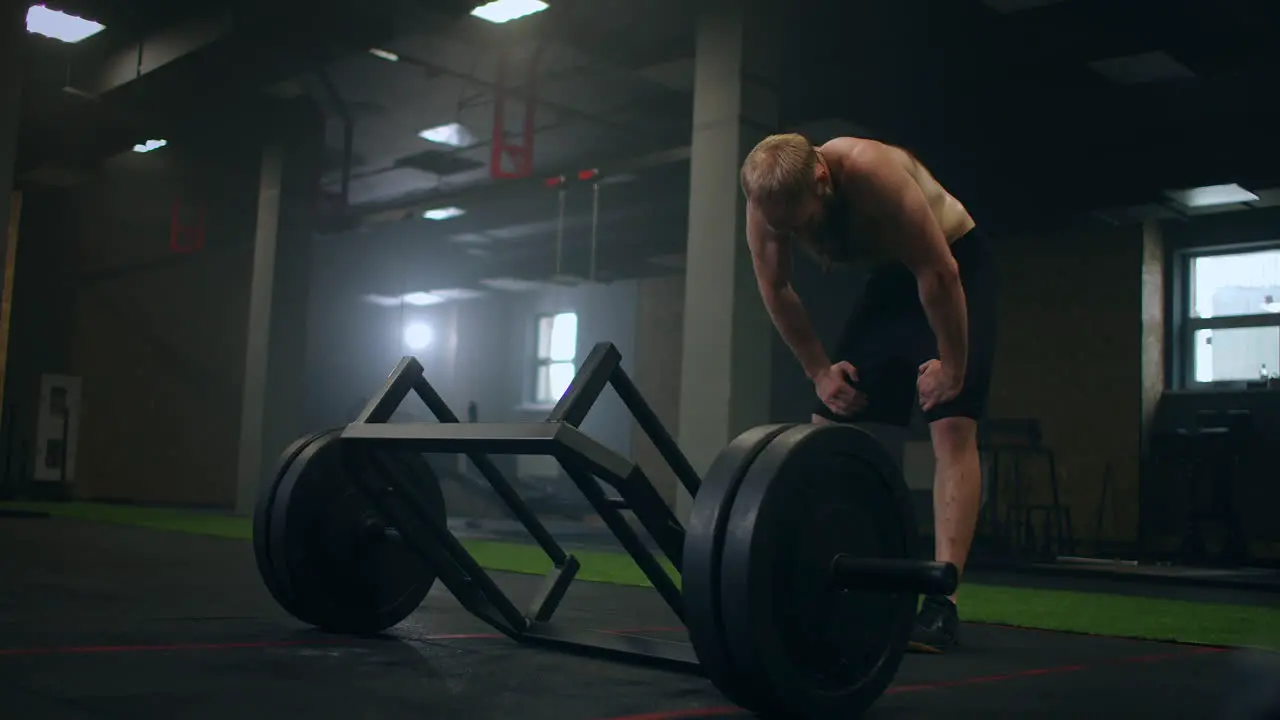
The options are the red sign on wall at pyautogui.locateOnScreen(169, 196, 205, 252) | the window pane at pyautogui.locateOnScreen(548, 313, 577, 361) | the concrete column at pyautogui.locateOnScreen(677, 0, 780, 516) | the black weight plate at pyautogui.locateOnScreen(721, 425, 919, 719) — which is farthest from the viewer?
the window pane at pyautogui.locateOnScreen(548, 313, 577, 361)

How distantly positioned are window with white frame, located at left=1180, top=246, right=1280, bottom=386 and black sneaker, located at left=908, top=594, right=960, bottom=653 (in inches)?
276

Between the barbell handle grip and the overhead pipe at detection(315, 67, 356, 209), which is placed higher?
the overhead pipe at detection(315, 67, 356, 209)

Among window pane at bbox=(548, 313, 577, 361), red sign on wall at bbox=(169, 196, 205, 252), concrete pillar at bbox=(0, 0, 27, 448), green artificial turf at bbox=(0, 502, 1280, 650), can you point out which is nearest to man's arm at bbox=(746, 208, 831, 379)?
green artificial turf at bbox=(0, 502, 1280, 650)

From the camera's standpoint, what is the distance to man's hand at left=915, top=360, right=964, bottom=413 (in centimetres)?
199

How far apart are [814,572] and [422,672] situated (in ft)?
2.19

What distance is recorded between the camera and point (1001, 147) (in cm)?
754

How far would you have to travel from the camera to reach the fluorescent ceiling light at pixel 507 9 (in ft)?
19.2

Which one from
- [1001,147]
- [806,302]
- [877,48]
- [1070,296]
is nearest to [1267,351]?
[1070,296]

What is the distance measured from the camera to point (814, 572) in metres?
1.43

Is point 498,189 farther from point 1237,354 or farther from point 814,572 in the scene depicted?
point 814,572

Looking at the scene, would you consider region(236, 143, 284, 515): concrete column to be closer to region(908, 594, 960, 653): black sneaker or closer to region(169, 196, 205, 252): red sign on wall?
region(169, 196, 205, 252): red sign on wall

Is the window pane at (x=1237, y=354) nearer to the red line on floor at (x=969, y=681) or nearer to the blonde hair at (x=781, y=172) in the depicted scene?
the red line on floor at (x=969, y=681)

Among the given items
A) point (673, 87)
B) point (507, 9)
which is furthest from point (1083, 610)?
point (673, 87)

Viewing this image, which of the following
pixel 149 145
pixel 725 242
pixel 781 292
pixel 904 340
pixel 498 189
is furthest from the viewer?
pixel 498 189
